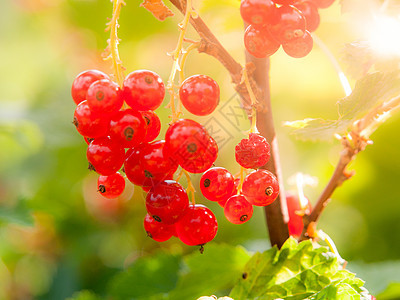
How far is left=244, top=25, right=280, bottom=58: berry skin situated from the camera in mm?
1082

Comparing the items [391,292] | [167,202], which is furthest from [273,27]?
[391,292]

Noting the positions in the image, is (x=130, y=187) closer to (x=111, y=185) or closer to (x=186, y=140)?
(x=111, y=185)

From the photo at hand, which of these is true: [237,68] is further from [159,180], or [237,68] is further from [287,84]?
[287,84]

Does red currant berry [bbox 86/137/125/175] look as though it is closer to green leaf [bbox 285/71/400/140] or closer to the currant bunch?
the currant bunch

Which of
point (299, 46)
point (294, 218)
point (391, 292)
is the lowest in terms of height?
point (391, 292)

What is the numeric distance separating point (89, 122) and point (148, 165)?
0.58ft

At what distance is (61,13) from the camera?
3.80 meters

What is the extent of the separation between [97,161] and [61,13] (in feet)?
10.2

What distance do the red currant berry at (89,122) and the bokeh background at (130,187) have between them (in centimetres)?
109

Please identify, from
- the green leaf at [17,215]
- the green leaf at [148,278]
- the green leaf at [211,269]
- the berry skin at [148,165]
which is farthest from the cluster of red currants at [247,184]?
the green leaf at [17,215]

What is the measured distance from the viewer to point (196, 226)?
3.55 feet

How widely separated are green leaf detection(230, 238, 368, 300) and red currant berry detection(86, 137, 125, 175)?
47cm

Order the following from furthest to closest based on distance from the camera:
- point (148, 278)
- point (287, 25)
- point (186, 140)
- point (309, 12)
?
1. point (148, 278)
2. point (309, 12)
3. point (287, 25)
4. point (186, 140)

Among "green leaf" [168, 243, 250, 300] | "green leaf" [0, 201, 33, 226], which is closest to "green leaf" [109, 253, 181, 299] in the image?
"green leaf" [168, 243, 250, 300]
